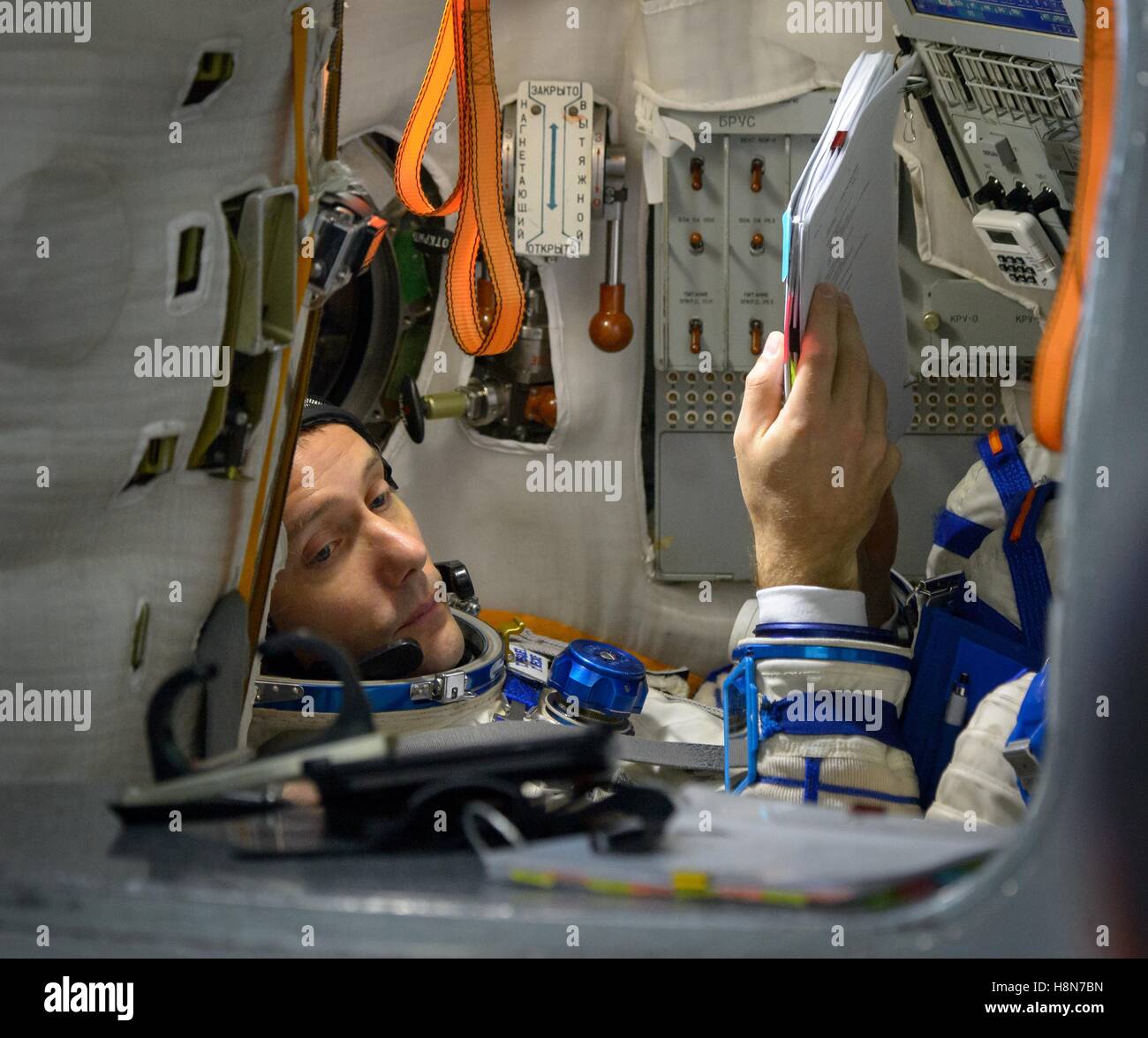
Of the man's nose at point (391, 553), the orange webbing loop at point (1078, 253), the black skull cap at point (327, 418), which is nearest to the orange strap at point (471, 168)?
the black skull cap at point (327, 418)

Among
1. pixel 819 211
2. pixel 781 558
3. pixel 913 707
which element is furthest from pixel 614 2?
pixel 913 707

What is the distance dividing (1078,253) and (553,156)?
1.92 meters

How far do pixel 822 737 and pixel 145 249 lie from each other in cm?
88

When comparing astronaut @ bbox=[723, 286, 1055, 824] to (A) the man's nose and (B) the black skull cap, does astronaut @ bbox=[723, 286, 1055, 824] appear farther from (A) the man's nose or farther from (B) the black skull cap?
(B) the black skull cap

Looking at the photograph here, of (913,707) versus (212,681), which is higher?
(212,681)

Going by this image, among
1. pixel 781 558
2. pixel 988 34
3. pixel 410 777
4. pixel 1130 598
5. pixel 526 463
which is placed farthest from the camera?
Answer: pixel 526 463

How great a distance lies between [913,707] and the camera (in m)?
1.54

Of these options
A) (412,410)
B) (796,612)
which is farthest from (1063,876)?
(412,410)

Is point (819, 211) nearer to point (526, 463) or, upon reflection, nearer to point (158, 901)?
point (158, 901)

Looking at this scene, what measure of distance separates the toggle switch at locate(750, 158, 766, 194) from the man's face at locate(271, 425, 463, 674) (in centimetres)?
106

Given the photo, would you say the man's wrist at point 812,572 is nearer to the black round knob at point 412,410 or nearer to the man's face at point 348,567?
the man's face at point 348,567

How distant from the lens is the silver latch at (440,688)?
1.91 m

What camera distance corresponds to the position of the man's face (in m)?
2.00

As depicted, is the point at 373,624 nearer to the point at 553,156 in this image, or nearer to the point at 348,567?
the point at 348,567
